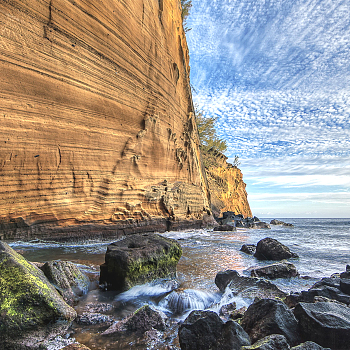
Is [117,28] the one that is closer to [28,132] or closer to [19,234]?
[28,132]

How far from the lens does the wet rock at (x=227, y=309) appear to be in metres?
3.03

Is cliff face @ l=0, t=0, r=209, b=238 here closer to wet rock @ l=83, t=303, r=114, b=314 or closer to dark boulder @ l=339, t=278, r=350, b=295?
wet rock @ l=83, t=303, r=114, b=314

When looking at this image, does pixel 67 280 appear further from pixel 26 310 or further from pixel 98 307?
pixel 26 310

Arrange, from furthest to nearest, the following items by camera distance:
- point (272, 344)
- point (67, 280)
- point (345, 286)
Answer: point (345, 286)
point (67, 280)
point (272, 344)

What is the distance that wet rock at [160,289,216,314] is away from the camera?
127 inches

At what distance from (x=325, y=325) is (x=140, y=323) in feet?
5.78

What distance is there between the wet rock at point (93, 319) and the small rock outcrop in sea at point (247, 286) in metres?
1.97

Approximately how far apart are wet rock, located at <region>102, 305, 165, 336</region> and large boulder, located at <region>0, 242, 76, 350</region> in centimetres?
48

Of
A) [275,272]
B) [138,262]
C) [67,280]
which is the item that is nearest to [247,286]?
[275,272]

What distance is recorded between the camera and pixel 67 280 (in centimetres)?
341

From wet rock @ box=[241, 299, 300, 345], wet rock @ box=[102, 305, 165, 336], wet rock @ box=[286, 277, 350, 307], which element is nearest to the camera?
wet rock @ box=[241, 299, 300, 345]

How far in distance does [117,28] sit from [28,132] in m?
5.72

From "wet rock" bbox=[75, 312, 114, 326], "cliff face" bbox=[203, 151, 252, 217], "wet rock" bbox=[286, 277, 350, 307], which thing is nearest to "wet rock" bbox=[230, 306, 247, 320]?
"wet rock" bbox=[286, 277, 350, 307]

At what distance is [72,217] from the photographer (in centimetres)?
753
